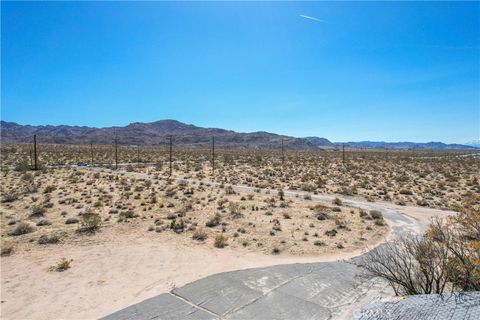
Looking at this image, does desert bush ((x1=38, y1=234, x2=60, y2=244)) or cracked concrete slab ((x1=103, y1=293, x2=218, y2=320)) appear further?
desert bush ((x1=38, y1=234, x2=60, y2=244))

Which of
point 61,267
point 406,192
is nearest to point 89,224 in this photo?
point 61,267

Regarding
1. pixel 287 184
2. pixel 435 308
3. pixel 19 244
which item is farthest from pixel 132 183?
pixel 435 308

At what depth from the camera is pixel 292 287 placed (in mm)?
7457

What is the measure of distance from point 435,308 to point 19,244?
40.7 ft

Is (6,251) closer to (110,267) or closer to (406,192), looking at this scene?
(110,267)

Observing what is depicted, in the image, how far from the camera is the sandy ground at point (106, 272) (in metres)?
7.07

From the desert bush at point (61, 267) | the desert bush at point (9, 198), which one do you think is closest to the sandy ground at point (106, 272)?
the desert bush at point (61, 267)

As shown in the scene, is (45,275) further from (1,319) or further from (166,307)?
(166,307)

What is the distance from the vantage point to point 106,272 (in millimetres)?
8922

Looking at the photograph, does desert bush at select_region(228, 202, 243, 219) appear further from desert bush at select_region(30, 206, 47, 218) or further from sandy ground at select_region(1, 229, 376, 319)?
desert bush at select_region(30, 206, 47, 218)

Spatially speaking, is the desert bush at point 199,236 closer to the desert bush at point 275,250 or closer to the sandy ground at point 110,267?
the sandy ground at point 110,267

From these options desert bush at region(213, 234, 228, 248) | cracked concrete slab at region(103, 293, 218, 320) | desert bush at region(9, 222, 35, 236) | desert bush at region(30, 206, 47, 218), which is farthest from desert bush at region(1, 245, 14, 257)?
desert bush at region(213, 234, 228, 248)

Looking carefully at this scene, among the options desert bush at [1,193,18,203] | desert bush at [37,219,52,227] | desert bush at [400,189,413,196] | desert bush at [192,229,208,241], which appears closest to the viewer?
desert bush at [192,229,208,241]

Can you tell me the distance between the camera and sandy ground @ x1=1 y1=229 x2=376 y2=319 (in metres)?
7.07
